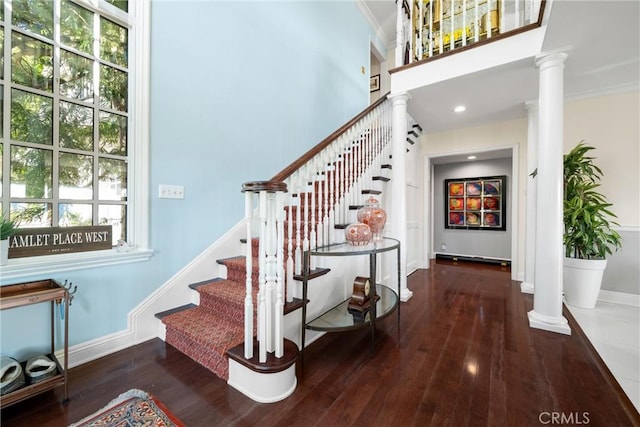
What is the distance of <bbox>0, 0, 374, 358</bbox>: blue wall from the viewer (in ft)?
Answer: 6.27

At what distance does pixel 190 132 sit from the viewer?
2.37 meters

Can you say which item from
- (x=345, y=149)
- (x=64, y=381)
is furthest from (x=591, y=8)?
(x=64, y=381)

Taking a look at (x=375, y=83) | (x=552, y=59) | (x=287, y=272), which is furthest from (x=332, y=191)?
(x=375, y=83)

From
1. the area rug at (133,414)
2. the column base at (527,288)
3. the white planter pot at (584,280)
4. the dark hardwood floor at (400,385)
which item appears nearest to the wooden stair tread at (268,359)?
the dark hardwood floor at (400,385)

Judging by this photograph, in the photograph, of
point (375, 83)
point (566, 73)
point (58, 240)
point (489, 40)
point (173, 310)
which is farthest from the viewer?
point (375, 83)

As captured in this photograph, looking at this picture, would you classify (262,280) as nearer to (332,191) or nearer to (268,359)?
(268,359)

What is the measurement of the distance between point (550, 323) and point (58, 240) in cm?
382

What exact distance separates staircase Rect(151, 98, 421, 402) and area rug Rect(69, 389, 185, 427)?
1.18ft

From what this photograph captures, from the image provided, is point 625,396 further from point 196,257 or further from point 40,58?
point 40,58

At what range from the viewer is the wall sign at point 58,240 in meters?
1.60

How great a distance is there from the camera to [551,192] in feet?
7.50

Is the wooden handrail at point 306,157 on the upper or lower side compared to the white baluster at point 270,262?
upper

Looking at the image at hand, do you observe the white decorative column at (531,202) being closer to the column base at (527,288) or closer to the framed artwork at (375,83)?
the column base at (527,288)

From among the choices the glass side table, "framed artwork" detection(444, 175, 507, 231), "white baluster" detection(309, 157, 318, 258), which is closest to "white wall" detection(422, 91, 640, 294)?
"framed artwork" detection(444, 175, 507, 231)
